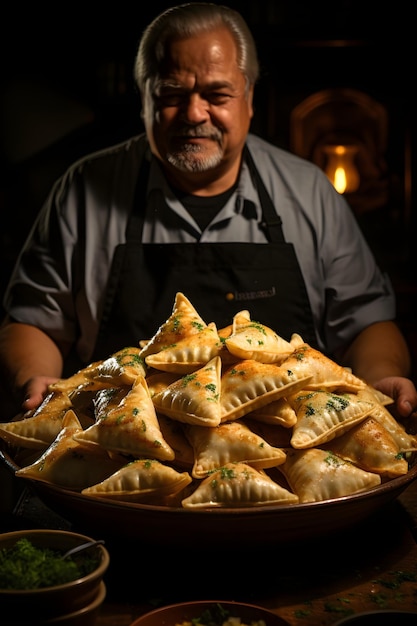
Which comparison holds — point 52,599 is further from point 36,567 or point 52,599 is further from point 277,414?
point 277,414

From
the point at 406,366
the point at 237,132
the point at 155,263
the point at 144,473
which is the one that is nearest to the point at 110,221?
the point at 155,263

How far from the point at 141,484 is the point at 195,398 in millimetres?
201

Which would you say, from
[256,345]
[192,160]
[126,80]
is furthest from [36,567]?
[126,80]

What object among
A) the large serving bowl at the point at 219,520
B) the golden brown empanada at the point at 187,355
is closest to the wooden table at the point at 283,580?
the large serving bowl at the point at 219,520

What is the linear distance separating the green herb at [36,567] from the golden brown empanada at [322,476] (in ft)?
1.47

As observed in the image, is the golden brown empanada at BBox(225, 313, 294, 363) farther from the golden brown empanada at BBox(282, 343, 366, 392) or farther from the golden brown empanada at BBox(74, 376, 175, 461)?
the golden brown empanada at BBox(74, 376, 175, 461)

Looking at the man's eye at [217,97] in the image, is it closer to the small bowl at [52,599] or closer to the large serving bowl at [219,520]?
the large serving bowl at [219,520]

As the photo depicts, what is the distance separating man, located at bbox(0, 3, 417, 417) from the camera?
2.75 metres

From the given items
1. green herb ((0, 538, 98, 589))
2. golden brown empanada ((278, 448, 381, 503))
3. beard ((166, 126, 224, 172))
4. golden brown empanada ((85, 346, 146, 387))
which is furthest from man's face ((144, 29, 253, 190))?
green herb ((0, 538, 98, 589))

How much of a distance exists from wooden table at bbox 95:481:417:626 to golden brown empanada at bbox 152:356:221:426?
0.82 ft

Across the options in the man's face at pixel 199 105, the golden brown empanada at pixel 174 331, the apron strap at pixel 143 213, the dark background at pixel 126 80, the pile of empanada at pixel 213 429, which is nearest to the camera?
the pile of empanada at pixel 213 429

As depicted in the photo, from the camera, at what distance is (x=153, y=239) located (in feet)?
9.62

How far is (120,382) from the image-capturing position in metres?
1.66

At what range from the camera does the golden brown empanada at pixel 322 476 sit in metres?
1.42
